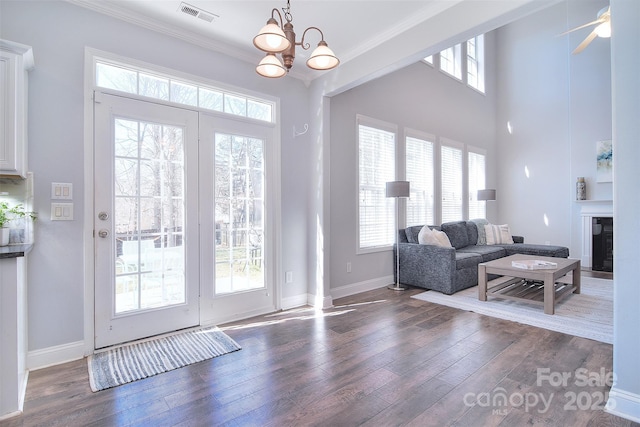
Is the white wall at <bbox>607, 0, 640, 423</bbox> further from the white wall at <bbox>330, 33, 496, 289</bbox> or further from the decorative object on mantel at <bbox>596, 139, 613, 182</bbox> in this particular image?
the decorative object on mantel at <bbox>596, 139, 613, 182</bbox>

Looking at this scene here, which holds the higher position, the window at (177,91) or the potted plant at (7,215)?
the window at (177,91)

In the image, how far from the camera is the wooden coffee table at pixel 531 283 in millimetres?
3445

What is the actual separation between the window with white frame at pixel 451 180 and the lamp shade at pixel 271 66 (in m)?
4.59

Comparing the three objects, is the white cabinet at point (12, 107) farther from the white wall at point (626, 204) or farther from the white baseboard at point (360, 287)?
the white wall at point (626, 204)

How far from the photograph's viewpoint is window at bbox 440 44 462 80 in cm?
625

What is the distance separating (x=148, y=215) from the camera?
9.32ft

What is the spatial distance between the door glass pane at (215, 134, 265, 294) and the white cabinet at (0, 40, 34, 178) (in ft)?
4.79

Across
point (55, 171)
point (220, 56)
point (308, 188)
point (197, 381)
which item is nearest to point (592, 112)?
point (308, 188)

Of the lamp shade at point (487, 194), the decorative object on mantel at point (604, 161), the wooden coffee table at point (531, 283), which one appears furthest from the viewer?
the lamp shade at point (487, 194)

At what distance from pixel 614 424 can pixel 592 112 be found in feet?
21.4

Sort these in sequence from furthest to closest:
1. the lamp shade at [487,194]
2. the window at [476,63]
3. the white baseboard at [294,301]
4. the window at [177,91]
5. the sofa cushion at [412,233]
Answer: the window at [476,63], the lamp shade at [487,194], the sofa cushion at [412,233], the white baseboard at [294,301], the window at [177,91]

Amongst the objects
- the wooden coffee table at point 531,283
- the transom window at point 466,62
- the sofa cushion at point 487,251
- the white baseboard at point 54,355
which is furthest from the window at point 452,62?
the white baseboard at point 54,355

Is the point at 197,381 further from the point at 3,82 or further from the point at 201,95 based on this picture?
the point at 201,95

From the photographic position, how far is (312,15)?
9.13 feet
